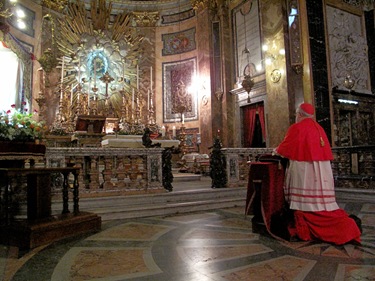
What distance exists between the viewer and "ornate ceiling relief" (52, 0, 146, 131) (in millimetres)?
12164

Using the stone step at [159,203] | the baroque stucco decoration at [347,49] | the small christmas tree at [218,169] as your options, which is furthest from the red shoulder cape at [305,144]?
the baroque stucco decoration at [347,49]

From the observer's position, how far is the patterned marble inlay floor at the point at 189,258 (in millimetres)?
2250

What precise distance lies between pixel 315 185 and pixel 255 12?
31.0 feet

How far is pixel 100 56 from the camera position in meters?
12.8

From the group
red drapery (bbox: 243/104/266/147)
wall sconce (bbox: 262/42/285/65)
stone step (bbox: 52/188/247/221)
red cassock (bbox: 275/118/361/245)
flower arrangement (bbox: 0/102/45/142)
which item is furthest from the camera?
red drapery (bbox: 243/104/266/147)

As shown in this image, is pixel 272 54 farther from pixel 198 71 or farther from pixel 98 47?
pixel 98 47

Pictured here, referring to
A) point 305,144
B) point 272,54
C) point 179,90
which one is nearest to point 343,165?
point 272,54

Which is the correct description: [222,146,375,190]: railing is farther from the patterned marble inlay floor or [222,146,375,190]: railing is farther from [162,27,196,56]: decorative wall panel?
[162,27,196,56]: decorative wall panel

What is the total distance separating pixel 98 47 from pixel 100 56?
0.39 m

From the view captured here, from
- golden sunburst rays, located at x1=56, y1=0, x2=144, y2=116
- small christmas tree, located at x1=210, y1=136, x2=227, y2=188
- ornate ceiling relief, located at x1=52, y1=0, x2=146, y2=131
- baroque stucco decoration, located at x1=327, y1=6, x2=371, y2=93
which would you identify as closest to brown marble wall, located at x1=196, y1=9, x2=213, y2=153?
ornate ceiling relief, located at x1=52, y1=0, x2=146, y2=131

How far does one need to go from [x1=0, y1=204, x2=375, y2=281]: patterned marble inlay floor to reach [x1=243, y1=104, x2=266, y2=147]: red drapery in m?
7.16

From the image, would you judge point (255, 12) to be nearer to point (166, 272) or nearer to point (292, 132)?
point (292, 132)

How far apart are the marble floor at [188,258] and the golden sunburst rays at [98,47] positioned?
381 inches

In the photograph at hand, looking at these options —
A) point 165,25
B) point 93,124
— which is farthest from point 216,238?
point 165,25
